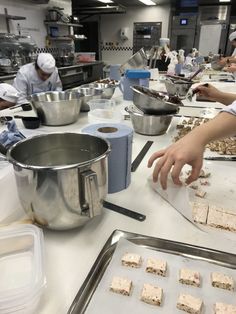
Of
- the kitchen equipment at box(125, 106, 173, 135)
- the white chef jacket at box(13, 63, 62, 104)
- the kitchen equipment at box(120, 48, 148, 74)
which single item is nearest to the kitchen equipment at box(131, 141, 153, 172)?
the kitchen equipment at box(125, 106, 173, 135)

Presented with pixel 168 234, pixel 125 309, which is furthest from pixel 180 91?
pixel 125 309

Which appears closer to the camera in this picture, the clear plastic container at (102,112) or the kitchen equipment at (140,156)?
→ the kitchen equipment at (140,156)

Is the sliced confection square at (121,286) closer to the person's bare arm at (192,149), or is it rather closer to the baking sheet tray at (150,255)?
the baking sheet tray at (150,255)

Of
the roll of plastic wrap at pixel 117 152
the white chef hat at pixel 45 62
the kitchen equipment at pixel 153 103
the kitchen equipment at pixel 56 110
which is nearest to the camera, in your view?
the roll of plastic wrap at pixel 117 152

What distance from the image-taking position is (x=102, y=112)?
64.6 inches

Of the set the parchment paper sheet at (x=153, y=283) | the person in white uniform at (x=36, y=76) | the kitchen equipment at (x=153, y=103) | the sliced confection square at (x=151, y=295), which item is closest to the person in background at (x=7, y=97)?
the person in white uniform at (x=36, y=76)

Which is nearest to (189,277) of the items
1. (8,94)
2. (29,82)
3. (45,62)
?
(8,94)

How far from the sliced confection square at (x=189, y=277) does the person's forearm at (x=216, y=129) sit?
0.38 meters

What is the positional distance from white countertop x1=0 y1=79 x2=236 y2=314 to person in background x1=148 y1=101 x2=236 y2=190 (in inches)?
3.7

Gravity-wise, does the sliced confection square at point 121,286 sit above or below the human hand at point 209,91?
below

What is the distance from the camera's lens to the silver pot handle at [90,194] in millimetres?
584

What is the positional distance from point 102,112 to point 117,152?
0.85m

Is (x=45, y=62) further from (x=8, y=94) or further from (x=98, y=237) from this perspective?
(x=98, y=237)

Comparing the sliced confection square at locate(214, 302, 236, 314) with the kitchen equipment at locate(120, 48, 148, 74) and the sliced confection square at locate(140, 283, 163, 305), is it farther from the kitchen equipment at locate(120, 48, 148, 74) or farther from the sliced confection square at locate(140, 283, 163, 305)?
the kitchen equipment at locate(120, 48, 148, 74)
